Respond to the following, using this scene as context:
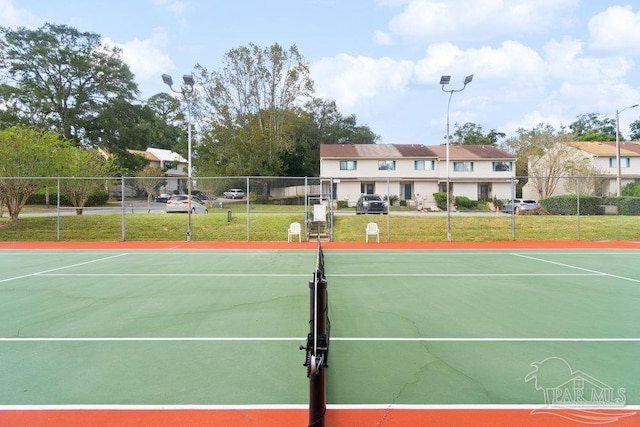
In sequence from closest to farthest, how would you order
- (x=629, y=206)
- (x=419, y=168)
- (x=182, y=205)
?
(x=182, y=205), (x=629, y=206), (x=419, y=168)

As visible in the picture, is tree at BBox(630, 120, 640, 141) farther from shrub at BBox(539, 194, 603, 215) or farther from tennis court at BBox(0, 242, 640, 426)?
tennis court at BBox(0, 242, 640, 426)

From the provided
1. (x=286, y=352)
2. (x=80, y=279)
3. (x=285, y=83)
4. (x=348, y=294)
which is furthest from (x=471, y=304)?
(x=285, y=83)

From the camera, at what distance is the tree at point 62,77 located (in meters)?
45.6

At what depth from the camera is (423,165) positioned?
151 ft

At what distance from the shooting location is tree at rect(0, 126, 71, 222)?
20.6 meters

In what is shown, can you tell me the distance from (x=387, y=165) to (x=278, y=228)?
26919 mm

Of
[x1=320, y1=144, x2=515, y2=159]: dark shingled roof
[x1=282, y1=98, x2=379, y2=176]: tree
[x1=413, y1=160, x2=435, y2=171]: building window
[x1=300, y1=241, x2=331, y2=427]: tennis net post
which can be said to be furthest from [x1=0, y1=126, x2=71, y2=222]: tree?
[x1=282, y1=98, x2=379, y2=176]: tree

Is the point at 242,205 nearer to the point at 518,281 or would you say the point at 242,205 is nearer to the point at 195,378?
the point at 518,281

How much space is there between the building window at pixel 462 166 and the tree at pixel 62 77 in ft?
126

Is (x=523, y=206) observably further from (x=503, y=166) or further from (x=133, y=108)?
(x=133, y=108)

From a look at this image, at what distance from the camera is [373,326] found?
6.24 m

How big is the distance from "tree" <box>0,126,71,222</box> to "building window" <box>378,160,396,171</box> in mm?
31219

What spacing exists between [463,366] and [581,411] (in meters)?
1.21

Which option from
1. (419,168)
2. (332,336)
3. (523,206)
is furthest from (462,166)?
(332,336)
